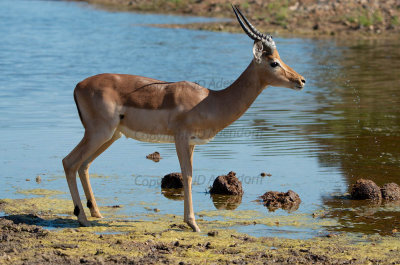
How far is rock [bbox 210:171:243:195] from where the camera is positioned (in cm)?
995

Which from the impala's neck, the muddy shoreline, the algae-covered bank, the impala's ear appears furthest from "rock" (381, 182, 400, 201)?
the muddy shoreline

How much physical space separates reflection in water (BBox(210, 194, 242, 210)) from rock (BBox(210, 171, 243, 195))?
0.07 metres

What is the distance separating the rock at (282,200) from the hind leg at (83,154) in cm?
231

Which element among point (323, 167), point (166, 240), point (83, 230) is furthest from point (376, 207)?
point (83, 230)

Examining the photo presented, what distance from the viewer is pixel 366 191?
9773 mm

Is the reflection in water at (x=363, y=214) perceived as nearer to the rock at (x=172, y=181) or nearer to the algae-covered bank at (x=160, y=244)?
the algae-covered bank at (x=160, y=244)

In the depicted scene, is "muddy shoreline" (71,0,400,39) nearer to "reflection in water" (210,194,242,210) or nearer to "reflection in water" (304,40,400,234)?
"reflection in water" (304,40,400,234)

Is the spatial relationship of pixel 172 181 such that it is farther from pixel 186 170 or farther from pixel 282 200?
pixel 186 170

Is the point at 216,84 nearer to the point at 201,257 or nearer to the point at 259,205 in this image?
the point at 259,205

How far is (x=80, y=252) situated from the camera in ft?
24.1

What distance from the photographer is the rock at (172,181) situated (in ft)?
33.6

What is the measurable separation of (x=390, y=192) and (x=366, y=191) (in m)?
0.32

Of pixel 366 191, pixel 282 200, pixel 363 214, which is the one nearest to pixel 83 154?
pixel 282 200

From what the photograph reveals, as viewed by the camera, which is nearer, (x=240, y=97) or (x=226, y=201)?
(x=240, y=97)
